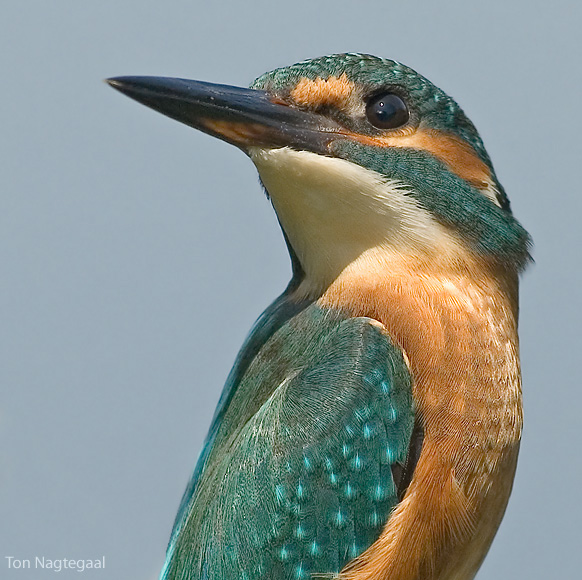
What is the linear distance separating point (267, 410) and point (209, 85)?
3.92ft

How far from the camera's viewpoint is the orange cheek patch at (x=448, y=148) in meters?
3.85

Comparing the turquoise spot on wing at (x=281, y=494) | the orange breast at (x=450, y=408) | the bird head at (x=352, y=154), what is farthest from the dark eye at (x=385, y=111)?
the turquoise spot on wing at (x=281, y=494)

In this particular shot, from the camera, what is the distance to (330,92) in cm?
384

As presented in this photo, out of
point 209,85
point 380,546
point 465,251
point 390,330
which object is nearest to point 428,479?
point 380,546

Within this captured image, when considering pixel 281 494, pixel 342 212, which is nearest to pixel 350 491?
pixel 281 494

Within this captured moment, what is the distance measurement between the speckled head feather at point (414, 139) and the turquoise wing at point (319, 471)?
1.88 feet

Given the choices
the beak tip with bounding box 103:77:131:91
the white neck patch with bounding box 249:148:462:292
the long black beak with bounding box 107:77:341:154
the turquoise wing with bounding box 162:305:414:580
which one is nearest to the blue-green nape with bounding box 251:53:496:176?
the long black beak with bounding box 107:77:341:154

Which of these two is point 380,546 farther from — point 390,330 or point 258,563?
point 390,330

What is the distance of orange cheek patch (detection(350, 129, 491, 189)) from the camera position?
3848 millimetres

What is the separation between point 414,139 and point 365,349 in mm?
816

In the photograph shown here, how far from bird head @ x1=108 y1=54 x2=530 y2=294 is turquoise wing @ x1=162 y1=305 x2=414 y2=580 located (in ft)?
1.30

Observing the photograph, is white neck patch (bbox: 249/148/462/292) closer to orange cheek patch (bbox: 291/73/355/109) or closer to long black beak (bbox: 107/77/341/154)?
long black beak (bbox: 107/77/341/154)

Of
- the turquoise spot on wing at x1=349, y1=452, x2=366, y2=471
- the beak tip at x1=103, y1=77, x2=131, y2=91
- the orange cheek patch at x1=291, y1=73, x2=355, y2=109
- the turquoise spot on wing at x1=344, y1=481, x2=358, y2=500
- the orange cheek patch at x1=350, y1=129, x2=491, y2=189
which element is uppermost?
the beak tip at x1=103, y1=77, x2=131, y2=91

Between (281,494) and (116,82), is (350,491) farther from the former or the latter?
(116,82)
